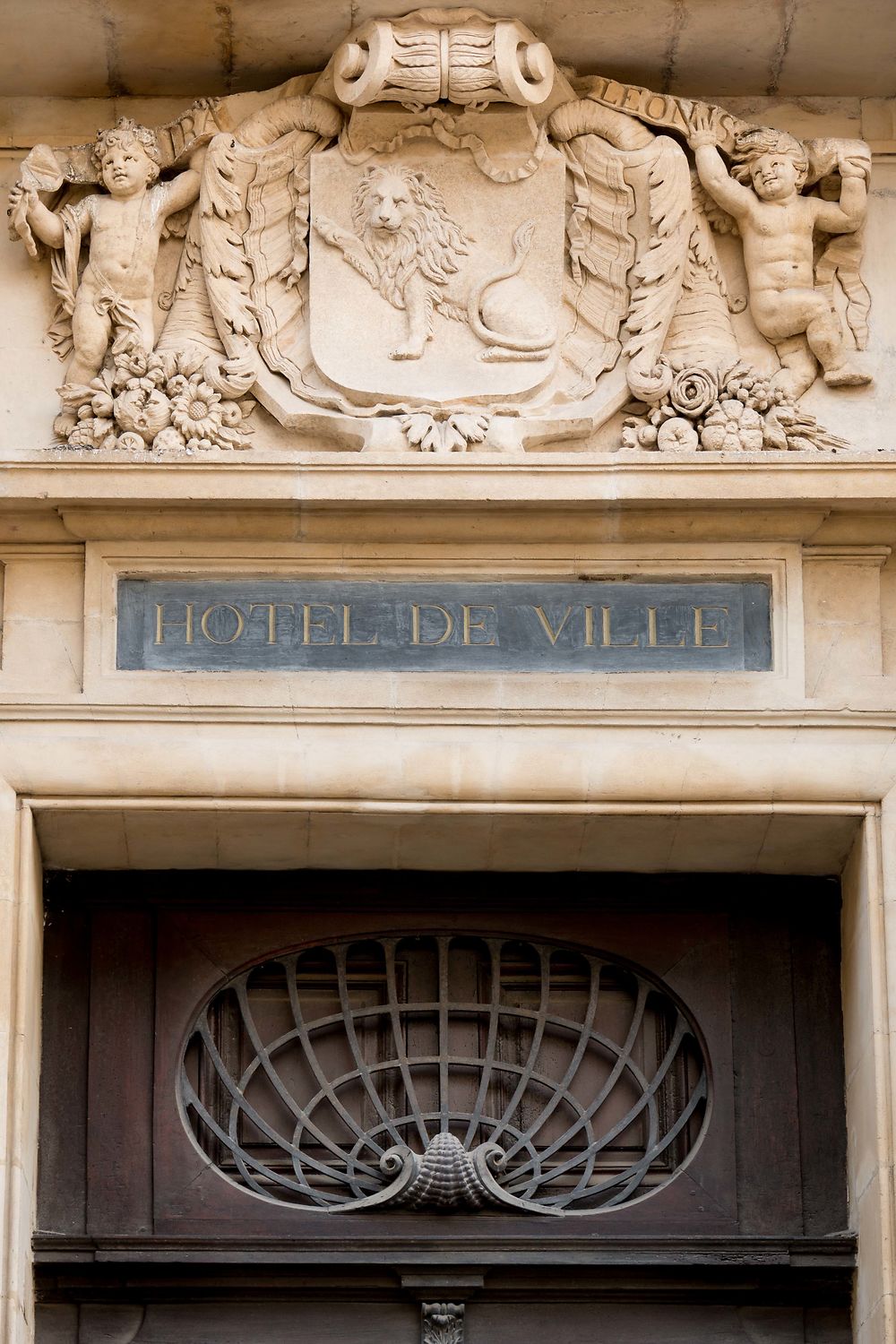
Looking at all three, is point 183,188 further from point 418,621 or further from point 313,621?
point 418,621

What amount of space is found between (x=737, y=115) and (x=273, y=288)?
5.61 feet

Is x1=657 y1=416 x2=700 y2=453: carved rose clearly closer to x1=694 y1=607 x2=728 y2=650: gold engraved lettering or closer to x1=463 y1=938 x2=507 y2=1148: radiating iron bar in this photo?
x1=694 y1=607 x2=728 y2=650: gold engraved lettering

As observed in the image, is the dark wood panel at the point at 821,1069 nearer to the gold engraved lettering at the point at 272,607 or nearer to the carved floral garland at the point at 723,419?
the carved floral garland at the point at 723,419

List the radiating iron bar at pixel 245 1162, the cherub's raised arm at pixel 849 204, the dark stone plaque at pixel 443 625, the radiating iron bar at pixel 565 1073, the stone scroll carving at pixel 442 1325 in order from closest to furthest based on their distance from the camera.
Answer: the stone scroll carving at pixel 442 1325, the dark stone plaque at pixel 443 625, the radiating iron bar at pixel 245 1162, the radiating iron bar at pixel 565 1073, the cherub's raised arm at pixel 849 204

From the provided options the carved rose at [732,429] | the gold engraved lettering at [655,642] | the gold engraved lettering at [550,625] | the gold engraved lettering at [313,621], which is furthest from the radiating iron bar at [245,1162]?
the carved rose at [732,429]

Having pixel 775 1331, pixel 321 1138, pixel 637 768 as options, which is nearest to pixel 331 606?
Result: pixel 637 768

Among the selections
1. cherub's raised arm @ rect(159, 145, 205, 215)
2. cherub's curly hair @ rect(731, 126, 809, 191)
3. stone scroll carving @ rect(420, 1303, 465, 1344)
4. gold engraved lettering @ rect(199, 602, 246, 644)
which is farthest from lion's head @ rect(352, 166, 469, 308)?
stone scroll carving @ rect(420, 1303, 465, 1344)

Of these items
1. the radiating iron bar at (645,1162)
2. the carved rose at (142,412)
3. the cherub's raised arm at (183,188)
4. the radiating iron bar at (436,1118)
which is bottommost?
the radiating iron bar at (645,1162)

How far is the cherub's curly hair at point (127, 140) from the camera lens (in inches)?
356

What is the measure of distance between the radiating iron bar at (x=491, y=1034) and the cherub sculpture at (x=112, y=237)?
2234mm

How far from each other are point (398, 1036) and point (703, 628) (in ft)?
5.45

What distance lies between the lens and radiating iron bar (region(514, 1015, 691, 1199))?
29.0 ft

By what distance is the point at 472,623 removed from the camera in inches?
344

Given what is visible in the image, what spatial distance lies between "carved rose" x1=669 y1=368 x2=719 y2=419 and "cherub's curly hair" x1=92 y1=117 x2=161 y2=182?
6.14 ft
